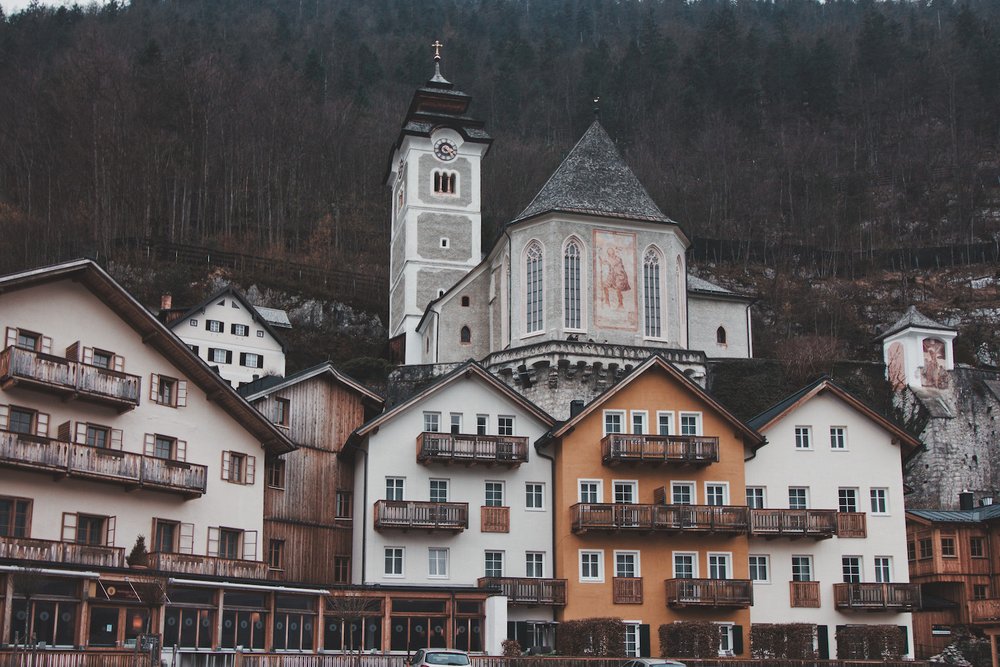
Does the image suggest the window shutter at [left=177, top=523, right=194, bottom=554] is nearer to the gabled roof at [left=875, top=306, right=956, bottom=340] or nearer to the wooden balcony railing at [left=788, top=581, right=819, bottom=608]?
the wooden balcony railing at [left=788, top=581, right=819, bottom=608]

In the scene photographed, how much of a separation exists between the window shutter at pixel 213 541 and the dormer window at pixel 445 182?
5061 centimetres

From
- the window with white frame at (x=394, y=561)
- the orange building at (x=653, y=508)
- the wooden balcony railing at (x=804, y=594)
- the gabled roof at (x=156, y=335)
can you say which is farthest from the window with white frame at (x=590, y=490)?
the gabled roof at (x=156, y=335)

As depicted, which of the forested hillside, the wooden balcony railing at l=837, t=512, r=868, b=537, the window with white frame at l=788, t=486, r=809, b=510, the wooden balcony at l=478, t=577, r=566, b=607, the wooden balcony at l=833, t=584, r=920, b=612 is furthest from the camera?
the forested hillside

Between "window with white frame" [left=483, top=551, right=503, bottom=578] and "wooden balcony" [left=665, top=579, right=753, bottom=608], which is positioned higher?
"window with white frame" [left=483, top=551, right=503, bottom=578]

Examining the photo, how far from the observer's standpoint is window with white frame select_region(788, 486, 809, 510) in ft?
161

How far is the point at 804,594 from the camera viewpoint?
155ft

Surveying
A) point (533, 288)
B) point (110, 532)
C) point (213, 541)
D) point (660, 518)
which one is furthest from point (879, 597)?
point (110, 532)

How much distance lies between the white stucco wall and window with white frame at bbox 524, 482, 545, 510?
7913 mm

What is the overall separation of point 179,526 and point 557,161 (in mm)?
82819

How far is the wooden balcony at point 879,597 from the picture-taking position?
46.8 meters

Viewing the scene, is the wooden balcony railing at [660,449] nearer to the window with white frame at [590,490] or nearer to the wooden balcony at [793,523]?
the window with white frame at [590,490]

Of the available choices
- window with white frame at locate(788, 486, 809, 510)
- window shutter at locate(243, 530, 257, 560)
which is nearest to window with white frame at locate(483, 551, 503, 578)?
window shutter at locate(243, 530, 257, 560)

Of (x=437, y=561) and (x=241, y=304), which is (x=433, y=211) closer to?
(x=241, y=304)

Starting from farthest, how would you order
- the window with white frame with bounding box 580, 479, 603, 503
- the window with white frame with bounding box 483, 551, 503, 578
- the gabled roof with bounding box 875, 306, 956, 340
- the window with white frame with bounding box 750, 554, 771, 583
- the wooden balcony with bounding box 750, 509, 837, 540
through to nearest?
the gabled roof with bounding box 875, 306, 956, 340
the window with white frame with bounding box 750, 554, 771, 583
the window with white frame with bounding box 580, 479, 603, 503
the wooden balcony with bounding box 750, 509, 837, 540
the window with white frame with bounding box 483, 551, 503, 578
